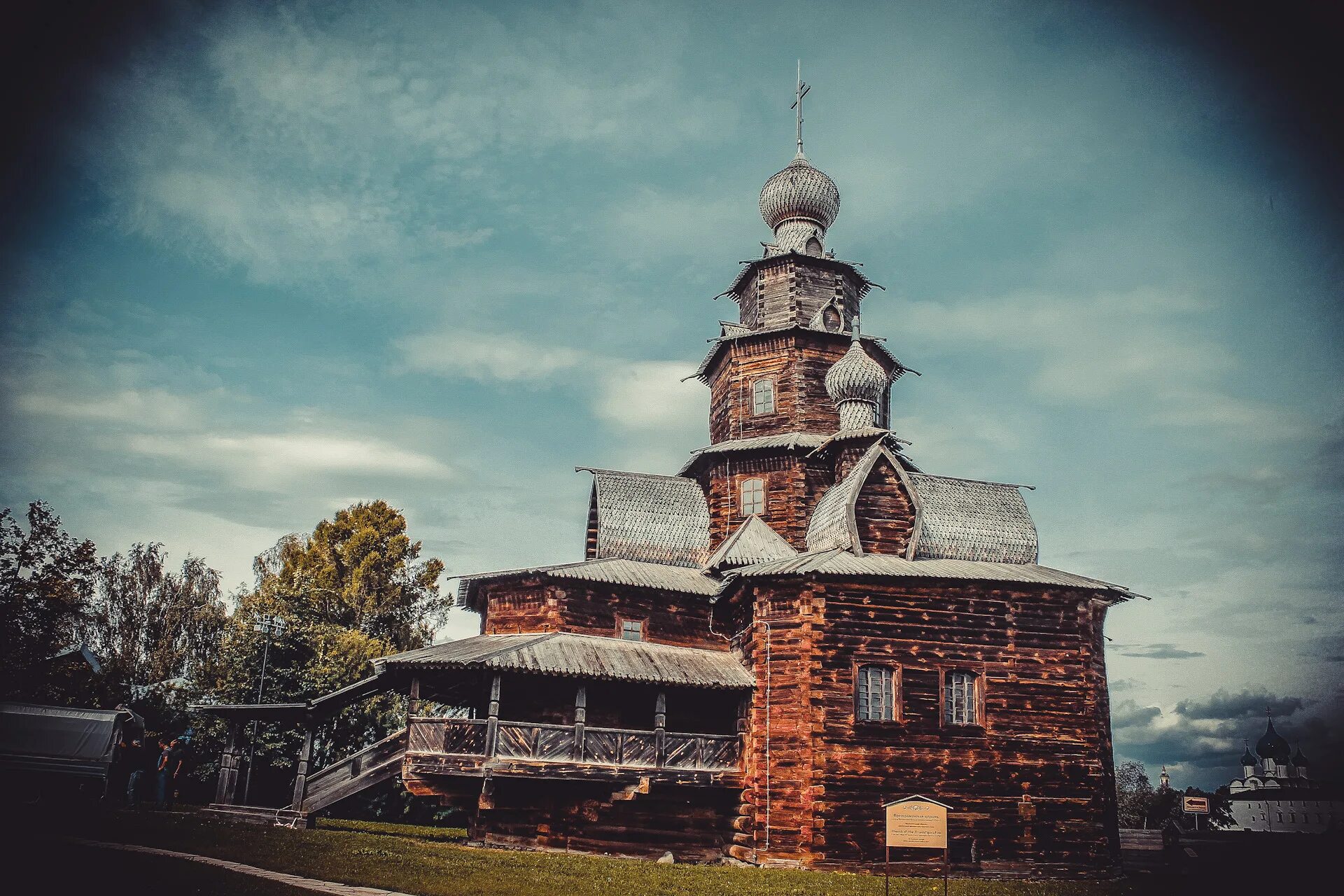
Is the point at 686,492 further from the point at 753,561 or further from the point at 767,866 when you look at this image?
the point at 767,866

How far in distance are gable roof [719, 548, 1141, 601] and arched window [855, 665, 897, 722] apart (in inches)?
88.4

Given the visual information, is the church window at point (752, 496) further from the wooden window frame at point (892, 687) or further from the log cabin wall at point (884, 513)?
the wooden window frame at point (892, 687)

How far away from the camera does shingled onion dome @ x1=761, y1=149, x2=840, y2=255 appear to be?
3173 cm

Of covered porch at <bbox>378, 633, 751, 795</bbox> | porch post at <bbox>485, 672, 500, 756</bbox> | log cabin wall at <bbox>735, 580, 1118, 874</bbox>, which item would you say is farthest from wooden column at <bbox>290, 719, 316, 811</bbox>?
log cabin wall at <bbox>735, 580, 1118, 874</bbox>

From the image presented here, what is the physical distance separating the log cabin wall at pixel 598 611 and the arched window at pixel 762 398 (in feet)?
23.2

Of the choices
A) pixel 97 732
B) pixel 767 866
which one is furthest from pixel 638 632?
pixel 97 732

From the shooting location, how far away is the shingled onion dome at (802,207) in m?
31.7

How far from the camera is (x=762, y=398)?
2966 cm

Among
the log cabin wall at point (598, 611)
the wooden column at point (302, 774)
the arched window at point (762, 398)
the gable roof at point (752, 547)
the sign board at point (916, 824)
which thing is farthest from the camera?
the arched window at point (762, 398)

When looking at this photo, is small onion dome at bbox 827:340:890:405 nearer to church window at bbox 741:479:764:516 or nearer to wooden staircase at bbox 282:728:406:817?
church window at bbox 741:479:764:516

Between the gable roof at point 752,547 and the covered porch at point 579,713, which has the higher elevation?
the gable roof at point 752,547

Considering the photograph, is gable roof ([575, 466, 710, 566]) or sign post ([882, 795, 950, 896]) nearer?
sign post ([882, 795, 950, 896])

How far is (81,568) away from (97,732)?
5.99 meters

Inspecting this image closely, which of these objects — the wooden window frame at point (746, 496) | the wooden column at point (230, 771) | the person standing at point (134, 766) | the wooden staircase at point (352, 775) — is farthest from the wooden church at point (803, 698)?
the person standing at point (134, 766)
